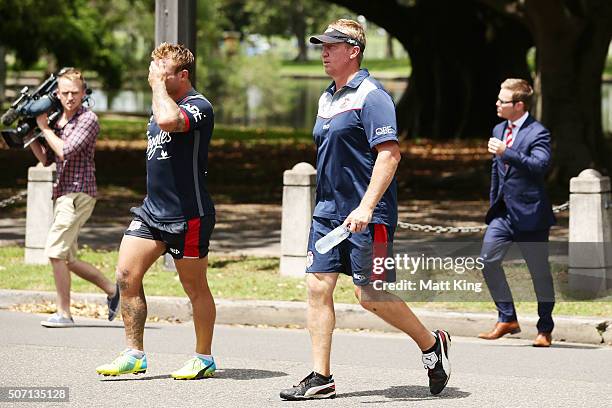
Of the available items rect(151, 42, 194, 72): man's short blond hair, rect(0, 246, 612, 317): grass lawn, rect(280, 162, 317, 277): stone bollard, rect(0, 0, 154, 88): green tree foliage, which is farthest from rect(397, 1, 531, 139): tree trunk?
rect(151, 42, 194, 72): man's short blond hair

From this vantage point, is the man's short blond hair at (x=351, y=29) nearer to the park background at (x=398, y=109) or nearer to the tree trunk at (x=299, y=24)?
the park background at (x=398, y=109)

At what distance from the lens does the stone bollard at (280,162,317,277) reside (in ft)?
39.8

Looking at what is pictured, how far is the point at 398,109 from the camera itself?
3716 centimetres

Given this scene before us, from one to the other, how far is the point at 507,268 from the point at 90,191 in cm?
394

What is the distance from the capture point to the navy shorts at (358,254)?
7.18 m

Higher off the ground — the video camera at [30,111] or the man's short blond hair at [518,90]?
the man's short blond hair at [518,90]

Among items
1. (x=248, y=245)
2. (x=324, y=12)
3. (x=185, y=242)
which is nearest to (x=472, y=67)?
(x=248, y=245)

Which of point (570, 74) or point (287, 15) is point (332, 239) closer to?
point (570, 74)

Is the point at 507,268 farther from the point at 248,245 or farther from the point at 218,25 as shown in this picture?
the point at 218,25

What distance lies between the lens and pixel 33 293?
1113 centimetres

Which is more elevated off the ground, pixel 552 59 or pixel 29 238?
pixel 552 59

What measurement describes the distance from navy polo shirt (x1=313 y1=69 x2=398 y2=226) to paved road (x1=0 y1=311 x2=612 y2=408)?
1.08 m

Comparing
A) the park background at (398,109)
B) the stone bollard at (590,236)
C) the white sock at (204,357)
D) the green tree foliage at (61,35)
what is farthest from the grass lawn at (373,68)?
the white sock at (204,357)

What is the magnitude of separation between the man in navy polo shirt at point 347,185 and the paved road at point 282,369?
0.49 metres
